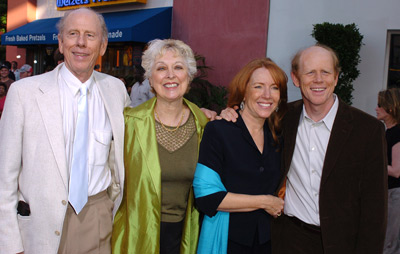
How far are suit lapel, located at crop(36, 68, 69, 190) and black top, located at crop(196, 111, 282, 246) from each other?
0.92 meters

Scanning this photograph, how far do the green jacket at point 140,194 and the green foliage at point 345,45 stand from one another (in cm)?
493

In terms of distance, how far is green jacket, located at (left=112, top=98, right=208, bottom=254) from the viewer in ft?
8.70

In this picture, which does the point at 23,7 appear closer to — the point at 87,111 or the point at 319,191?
the point at 87,111

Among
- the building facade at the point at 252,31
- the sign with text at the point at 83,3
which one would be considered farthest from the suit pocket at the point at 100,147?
the sign with text at the point at 83,3

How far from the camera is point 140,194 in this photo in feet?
8.77

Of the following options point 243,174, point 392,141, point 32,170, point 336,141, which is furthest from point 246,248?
point 392,141

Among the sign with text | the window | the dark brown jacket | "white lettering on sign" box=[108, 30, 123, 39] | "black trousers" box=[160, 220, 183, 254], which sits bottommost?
"black trousers" box=[160, 220, 183, 254]

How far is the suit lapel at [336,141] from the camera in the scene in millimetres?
2451

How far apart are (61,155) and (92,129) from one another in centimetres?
30

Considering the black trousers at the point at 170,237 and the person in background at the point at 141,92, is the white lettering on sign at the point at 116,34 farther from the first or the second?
the black trousers at the point at 170,237

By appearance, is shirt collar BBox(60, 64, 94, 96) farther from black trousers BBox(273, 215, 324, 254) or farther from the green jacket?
black trousers BBox(273, 215, 324, 254)

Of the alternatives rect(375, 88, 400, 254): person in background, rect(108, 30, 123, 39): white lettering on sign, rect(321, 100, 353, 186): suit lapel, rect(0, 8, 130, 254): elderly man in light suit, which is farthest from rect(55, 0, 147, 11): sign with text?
rect(321, 100, 353, 186): suit lapel

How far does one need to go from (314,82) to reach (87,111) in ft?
5.33

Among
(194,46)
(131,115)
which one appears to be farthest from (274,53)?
Result: (131,115)
